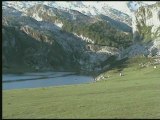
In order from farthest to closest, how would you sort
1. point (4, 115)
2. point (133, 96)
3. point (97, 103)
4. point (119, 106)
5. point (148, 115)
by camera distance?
point (133, 96) < point (97, 103) < point (119, 106) < point (4, 115) < point (148, 115)

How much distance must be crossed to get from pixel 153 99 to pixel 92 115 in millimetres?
9443

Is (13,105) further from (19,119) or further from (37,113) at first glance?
(19,119)

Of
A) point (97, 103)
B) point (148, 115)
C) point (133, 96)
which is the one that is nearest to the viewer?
point (148, 115)

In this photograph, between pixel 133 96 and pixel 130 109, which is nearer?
pixel 130 109

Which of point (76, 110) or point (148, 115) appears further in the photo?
point (76, 110)

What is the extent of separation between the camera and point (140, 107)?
1314 inches

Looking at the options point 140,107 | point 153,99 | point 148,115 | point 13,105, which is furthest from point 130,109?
point 13,105

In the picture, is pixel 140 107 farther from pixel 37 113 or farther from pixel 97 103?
pixel 37 113

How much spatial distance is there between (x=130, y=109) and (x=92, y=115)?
12.5 feet

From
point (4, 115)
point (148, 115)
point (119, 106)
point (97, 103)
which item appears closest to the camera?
point (148, 115)

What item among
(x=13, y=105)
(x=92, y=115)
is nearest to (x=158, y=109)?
(x=92, y=115)

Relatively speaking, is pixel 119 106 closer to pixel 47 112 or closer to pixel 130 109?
pixel 130 109

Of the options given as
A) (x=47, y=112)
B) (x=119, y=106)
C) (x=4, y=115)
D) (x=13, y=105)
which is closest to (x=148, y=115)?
(x=119, y=106)

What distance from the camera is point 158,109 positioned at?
3162cm
